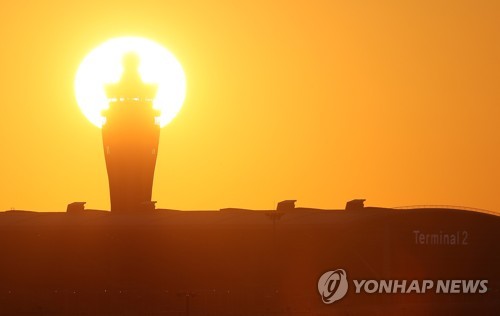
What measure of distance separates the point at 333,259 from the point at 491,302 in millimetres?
16790

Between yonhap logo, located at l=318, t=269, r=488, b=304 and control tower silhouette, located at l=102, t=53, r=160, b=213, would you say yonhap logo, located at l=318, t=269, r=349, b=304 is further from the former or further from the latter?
control tower silhouette, located at l=102, t=53, r=160, b=213

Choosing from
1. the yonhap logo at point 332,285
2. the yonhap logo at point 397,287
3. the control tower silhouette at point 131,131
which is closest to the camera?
the yonhap logo at point 397,287

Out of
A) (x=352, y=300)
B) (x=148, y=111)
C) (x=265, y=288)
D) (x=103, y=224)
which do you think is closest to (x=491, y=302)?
(x=352, y=300)

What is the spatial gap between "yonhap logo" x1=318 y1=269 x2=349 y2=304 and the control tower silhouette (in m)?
59.9

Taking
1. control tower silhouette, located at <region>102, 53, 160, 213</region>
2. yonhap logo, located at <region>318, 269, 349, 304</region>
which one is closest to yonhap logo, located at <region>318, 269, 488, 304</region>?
yonhap logo, located at <region>318, 269, 349, 304</region>

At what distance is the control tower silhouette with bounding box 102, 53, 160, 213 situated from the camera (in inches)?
7259

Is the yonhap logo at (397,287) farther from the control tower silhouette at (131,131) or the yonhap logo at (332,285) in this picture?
the control tower silhouette at (131,131)

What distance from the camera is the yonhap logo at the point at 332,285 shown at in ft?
402

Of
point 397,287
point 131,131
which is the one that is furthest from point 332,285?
point 131,131

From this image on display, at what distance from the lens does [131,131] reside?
189 meters

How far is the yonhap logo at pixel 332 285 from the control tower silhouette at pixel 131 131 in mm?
59877

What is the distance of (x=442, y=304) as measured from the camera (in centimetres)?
11969

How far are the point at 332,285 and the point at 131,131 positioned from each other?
232 ft

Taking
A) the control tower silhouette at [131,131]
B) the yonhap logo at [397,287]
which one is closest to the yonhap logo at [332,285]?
the yonhap logo at [397,287]
